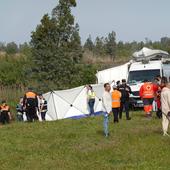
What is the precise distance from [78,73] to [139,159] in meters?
30.0

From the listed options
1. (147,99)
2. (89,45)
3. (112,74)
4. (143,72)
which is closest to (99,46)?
(89,45)

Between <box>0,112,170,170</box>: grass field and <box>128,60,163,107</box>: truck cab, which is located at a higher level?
<box>128,60,163,107</box>: truck cab

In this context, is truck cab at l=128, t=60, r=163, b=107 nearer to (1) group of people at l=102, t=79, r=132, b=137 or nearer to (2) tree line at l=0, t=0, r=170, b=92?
(1) group of people at l=102, t=79, r=132, b=137

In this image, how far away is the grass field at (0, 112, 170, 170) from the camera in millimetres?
12859

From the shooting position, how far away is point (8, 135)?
18969 millimetres

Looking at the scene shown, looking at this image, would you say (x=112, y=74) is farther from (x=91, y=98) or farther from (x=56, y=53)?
(x=91, y=98)

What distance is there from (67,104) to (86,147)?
15.4 meters

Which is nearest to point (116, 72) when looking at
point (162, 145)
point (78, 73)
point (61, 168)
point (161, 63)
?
point (78, 73)

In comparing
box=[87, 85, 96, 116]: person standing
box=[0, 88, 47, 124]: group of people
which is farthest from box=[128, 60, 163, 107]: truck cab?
box=[0, 88, 47, 124]: group of people

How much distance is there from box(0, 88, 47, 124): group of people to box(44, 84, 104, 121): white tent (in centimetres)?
187

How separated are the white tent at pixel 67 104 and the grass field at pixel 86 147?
9.46 meters

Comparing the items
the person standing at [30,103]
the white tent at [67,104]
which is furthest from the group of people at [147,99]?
the white tent at [67,104]

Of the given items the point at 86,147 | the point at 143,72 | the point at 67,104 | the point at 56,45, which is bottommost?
the point at 67,104

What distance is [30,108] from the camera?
24.4 m
